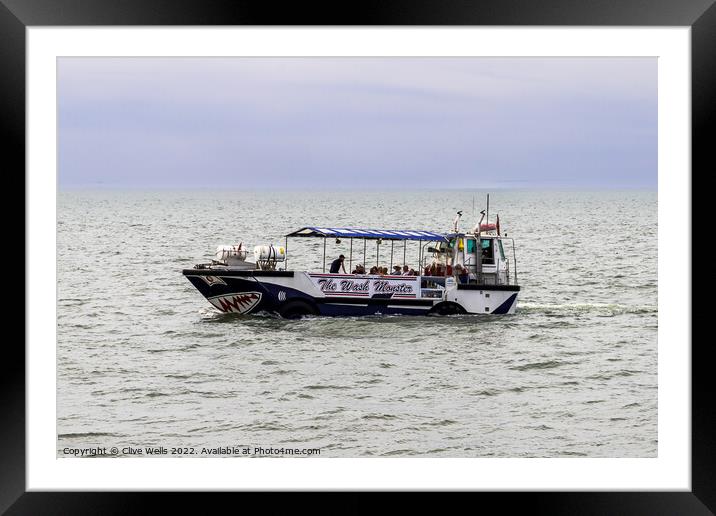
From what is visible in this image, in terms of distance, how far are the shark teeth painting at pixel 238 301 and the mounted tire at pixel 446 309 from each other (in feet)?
16.6

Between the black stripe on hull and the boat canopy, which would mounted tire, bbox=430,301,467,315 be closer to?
the black stripe on hull

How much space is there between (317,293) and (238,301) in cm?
223

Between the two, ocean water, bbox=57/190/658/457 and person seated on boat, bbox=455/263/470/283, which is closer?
ocean water, bbox=57/190/658/457

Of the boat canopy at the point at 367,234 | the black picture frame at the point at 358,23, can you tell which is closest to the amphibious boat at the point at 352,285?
the boat canopy at the point at 367,234

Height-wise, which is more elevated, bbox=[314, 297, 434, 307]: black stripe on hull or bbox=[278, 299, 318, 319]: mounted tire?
bbox=[314, 297, 434, 307]: black stripe on hull

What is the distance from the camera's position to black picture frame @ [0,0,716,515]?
35.8ft

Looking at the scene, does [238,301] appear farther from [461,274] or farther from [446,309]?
[461,274]

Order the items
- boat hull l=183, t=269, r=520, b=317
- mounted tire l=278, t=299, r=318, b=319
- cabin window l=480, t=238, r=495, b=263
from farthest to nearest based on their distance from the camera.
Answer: cabin window l=480, t=238, r=495, b=263 < mounted tire l=278, t=299, r=318, b=319 < boat hull l=183, t=269, r=520, b=317

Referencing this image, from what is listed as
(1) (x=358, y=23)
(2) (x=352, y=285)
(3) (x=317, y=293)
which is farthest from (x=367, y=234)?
(1) (x=358, y=23)

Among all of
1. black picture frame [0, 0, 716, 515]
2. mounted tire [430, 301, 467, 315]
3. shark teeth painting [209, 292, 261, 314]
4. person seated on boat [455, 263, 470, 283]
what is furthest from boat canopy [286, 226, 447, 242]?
black picture frame [0, 0, 716, 515]

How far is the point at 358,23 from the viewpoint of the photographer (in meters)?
10.9

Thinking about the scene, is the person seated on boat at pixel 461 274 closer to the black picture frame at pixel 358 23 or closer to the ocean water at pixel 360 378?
the ocean water at pixel 360 378

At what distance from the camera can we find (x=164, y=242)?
6869 cm
